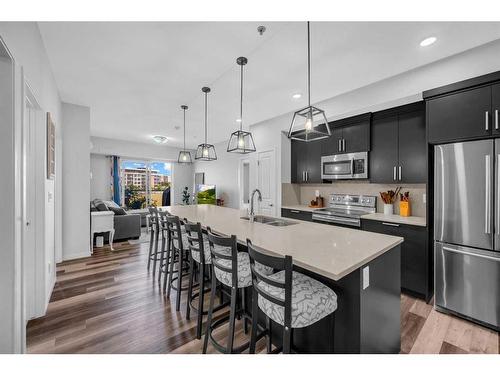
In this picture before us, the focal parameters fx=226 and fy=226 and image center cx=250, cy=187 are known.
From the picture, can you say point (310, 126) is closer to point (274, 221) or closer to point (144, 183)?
point (274, 221)

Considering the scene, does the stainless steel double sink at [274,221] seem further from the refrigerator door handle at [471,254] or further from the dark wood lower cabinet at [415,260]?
the refrigerator door handle at [471,254]

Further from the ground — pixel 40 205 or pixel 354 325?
pixel 40 205

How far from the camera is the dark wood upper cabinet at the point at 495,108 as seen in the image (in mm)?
2012

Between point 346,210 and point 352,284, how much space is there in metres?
2.65

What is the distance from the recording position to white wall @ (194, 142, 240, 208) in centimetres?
700

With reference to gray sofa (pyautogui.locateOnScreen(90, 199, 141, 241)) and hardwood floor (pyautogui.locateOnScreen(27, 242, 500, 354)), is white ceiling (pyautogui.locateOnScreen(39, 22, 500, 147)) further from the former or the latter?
hardwood floor (pyautogui.locateOnScreen(27, 242, 500, 354))

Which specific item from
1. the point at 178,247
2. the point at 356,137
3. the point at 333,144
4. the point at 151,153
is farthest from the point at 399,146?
the point at 151,153

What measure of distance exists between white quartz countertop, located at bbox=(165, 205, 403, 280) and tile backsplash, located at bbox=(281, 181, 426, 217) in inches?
70.8

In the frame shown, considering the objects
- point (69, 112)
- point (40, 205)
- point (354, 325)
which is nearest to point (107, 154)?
point (69, 112)

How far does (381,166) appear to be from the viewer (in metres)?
3.33

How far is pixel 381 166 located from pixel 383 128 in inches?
21.7

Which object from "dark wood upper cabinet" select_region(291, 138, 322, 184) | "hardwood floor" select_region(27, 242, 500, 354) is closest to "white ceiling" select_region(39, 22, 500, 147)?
"dark wood upper cabinet" select_region(291, 138, 322, 184)

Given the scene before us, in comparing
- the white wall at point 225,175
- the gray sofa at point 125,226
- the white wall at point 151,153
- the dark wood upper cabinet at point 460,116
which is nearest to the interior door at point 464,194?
the dark wood upper cabinet at point 460,116
